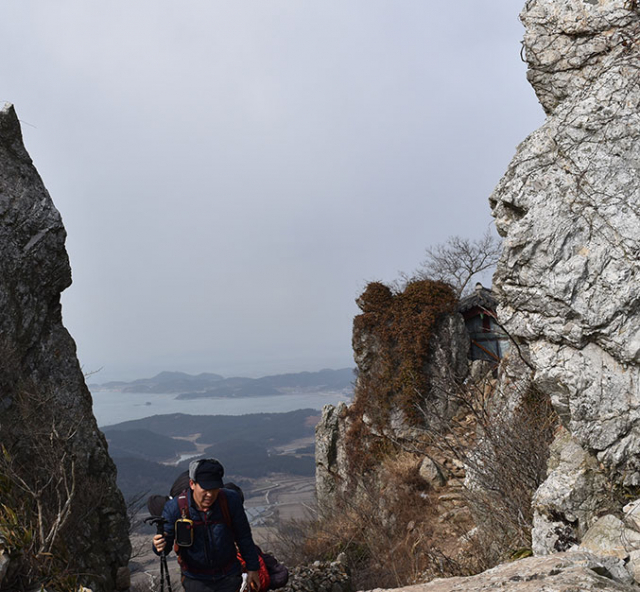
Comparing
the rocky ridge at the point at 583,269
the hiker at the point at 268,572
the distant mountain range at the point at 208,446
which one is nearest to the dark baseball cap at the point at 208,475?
the hiker at the point at 268,572

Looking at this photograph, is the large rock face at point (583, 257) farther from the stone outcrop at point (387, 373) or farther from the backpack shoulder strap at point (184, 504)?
the stone outcrop at point (387, 373)

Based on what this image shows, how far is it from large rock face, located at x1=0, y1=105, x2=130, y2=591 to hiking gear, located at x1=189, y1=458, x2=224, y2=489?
11693mm

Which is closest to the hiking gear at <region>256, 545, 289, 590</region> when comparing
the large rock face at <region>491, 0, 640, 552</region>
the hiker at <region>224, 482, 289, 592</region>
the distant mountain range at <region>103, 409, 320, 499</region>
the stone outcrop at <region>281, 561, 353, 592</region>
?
the hiker at <region>224, 482, 289, 592</region>

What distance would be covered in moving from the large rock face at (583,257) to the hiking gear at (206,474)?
400cm

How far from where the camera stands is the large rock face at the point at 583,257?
18.3 ft

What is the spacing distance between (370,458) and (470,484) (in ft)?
32.4

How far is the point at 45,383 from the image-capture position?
53.3 ft

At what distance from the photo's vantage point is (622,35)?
6.39 m

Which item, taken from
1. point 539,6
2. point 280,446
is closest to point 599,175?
point 539,6

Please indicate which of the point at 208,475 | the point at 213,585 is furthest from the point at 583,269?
the point at 213,585

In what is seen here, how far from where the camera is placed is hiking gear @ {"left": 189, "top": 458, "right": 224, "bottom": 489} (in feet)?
14.4

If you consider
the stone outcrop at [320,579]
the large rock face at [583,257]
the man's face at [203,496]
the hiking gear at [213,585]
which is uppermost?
the large rock face at [583,257]

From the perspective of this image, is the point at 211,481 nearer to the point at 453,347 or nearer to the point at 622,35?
the point at 622,35

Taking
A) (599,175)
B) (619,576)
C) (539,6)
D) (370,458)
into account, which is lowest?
(370,458)
